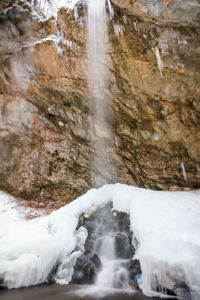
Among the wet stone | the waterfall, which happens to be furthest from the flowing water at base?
the waterfall

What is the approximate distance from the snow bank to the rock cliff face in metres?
1.22

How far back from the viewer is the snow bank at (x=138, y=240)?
3.15m

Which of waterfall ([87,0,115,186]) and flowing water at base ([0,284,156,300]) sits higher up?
waterfall ([87,0,115,186])

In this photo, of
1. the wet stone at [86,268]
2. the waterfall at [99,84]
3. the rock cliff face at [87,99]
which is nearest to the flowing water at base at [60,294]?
the wet stone at [86,268]

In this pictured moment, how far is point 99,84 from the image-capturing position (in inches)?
245

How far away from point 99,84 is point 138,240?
4.91 meters

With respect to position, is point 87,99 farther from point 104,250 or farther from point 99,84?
point 104,250

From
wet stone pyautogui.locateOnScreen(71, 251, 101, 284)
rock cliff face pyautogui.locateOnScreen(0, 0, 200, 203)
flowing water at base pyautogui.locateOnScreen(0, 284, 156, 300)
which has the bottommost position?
flowing water at base pyautogui.locateOnScreen(0, 284, 156, 300)

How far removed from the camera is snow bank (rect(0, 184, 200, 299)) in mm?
3152

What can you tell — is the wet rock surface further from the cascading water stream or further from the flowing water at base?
the flowing water at base

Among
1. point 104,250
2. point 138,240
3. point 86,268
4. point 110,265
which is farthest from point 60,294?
point 138,240

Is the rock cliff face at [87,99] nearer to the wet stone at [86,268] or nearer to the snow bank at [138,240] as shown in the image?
the snow bank at [138,240]

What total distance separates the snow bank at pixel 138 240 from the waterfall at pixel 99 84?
1532 millimetres

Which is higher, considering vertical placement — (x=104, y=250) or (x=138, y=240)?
(x=138, y=240)
